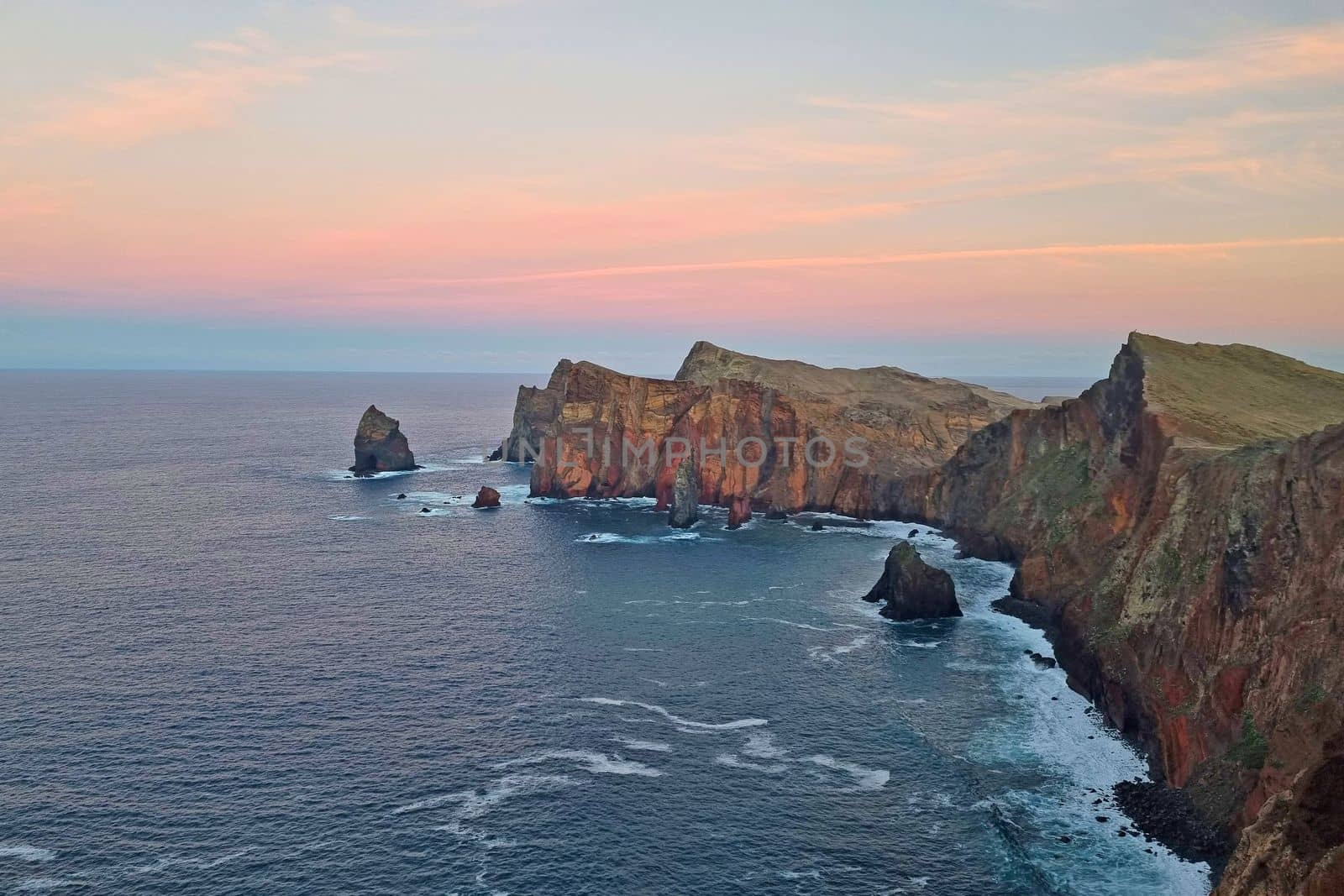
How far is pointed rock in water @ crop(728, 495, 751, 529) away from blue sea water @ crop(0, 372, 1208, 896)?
134 ft

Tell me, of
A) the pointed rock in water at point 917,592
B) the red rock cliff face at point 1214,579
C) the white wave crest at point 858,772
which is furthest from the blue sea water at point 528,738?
the red rock cliff face at point 1214,579

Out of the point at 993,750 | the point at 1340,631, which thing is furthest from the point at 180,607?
the point at 1340,631

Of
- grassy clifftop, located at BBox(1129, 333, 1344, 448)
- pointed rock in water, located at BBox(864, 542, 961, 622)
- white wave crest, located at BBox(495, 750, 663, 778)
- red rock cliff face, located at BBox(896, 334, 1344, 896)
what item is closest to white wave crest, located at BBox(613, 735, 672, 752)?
white wave crest, located at BBox(495, 750, 663, 778)

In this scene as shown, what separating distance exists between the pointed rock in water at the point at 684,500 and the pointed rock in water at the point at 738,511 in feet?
22.6

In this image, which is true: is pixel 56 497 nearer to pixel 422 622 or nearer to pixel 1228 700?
pixel 422 622

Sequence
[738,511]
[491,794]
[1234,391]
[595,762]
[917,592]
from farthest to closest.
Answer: [738,511], [1234,391], [917,592], [595,762], [491,794]

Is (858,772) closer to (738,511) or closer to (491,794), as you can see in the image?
(491,794)

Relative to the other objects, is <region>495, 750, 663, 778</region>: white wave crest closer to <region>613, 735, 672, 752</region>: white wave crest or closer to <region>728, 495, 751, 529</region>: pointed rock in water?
<region>613, 735, 672, 752</region>: white wave crest

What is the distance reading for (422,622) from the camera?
381 ft

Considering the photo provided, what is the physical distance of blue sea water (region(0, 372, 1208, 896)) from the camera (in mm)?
65125

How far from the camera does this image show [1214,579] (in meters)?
80.6

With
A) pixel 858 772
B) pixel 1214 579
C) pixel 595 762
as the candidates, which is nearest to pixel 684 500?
pixel 595 762

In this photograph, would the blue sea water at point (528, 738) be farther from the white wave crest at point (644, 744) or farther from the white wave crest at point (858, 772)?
the white wave crest at point (644, 744)

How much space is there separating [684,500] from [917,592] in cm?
6859
